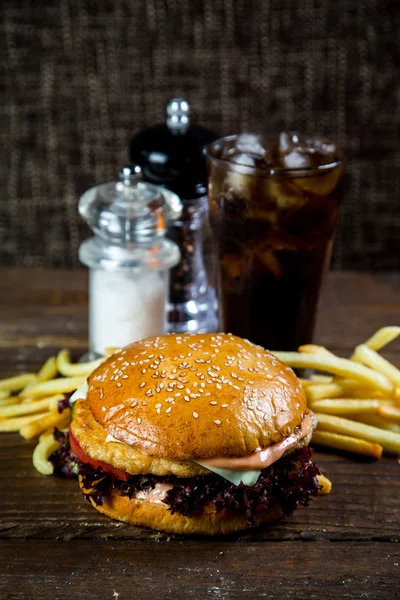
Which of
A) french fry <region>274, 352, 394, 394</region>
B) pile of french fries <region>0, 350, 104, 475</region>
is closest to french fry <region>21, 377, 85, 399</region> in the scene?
pile of french fries <region>0, 350, 104, 475</region>

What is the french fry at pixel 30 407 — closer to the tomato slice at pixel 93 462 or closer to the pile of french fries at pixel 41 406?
the pile of french fries at pixel 41 406

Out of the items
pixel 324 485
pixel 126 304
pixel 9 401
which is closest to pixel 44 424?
pixel 9 401

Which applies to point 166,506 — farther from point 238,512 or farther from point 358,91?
point 358,91

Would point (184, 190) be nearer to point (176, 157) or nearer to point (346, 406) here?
point (176, 157)

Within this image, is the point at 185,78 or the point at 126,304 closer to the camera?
the point at 126,304

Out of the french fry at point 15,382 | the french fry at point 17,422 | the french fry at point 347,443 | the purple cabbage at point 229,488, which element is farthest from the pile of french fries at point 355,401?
the french fry at point 15,382

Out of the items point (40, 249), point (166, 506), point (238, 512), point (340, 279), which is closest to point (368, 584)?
point (238, 512)
